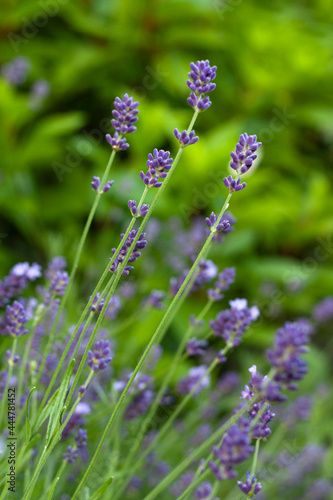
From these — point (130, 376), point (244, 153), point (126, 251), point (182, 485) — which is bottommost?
point (182, 485)

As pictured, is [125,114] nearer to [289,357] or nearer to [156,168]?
[156,168]

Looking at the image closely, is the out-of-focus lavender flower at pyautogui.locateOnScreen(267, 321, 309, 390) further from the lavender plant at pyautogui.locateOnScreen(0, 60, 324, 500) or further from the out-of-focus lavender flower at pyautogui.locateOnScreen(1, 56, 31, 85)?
the out-of-focus lavender flower at pyautogui.locateOnScreen(1, 56, 31, 85)

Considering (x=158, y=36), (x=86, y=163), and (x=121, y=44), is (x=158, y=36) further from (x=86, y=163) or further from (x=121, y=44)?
(x=86, y=163)

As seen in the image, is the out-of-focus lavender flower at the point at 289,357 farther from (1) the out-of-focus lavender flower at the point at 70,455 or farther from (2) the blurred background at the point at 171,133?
(2) the blurred background at the point at 171,133

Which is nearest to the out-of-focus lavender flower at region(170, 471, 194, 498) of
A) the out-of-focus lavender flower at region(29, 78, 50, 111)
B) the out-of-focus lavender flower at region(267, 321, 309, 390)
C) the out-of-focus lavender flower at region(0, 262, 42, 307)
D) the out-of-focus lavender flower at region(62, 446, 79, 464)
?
the out-of-focus lavender flower at region(62, 446, 79, 464)

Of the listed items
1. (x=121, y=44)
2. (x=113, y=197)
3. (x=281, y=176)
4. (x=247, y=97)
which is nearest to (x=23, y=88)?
(x=121, y=44)

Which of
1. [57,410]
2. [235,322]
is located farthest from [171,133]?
[57,410]
